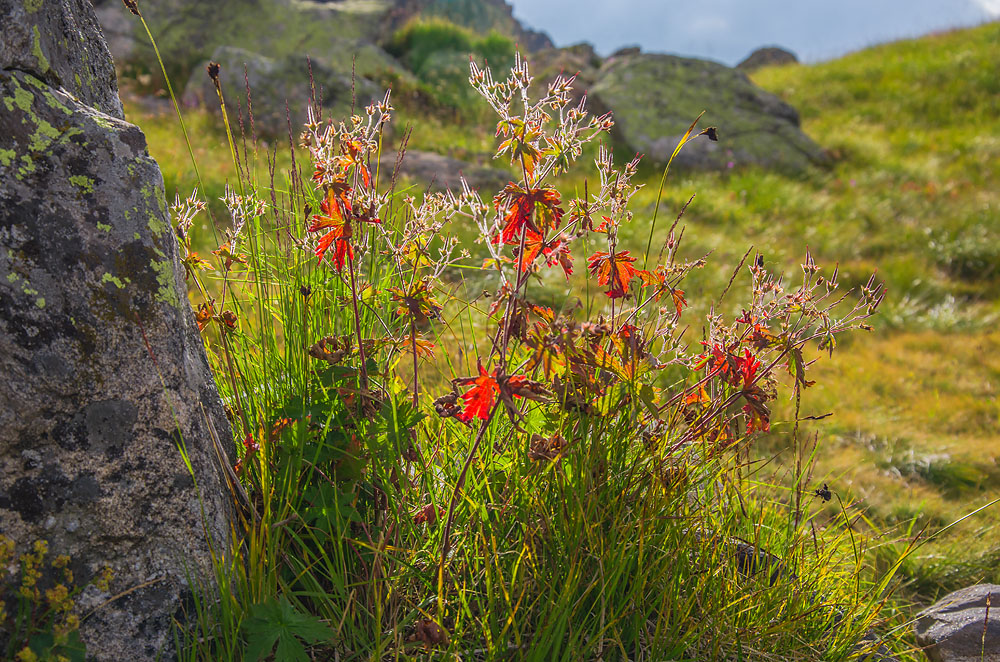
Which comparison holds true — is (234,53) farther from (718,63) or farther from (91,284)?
(91,284)

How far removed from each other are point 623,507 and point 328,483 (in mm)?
919

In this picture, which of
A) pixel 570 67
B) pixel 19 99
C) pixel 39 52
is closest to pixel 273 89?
pixel 570 67

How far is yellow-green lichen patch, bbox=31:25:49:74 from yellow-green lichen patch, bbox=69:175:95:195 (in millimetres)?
347

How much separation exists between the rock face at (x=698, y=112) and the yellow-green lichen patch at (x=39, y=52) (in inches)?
416

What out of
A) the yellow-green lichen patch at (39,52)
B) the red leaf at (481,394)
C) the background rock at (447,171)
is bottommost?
the red leaf at (481,394)

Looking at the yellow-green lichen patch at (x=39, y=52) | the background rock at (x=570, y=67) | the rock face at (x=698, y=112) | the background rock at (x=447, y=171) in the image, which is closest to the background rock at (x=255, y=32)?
the background rock at (x=570, y=67)

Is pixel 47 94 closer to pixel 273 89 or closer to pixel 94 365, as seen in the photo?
pixel 94 365

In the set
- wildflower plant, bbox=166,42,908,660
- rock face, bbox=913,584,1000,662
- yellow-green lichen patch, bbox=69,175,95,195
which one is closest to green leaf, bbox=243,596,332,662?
wildflower plant, bbox=166,42,908,660

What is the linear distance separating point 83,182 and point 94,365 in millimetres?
459

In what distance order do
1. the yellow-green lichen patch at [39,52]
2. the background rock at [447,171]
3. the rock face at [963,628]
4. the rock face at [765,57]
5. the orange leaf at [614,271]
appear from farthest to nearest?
the rock face at [765,57] < the background rock at [447,171] < the rock face at [963,628] < the orange leaf at [614,271] < the yellow-green lichen patch at [39,52]

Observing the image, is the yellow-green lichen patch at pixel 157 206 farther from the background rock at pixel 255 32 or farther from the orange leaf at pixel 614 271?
the background rock at pixel 255 32

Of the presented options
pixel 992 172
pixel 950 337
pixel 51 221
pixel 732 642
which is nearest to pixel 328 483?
pixel 51 221

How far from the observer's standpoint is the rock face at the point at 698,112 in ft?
38.1

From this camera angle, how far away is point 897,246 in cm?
880
